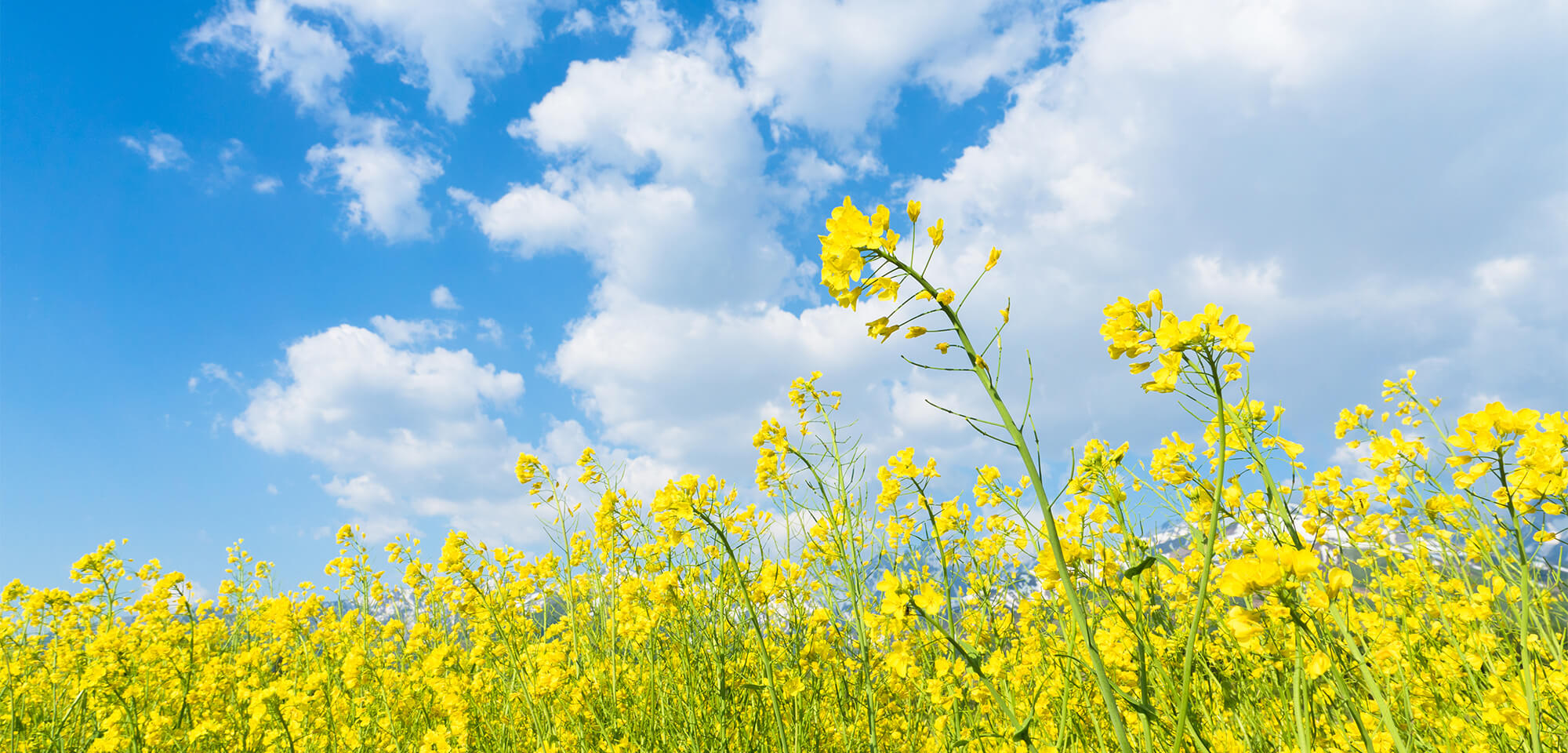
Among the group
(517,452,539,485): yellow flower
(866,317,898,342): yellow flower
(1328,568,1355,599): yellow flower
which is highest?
(517,452,539,485): yellow flower

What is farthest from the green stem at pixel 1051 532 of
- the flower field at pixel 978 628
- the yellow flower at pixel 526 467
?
the yellow flower at pixel 526 467

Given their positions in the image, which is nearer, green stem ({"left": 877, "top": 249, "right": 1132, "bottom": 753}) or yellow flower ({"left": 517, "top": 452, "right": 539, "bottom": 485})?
green stem ({"left": 877, "top": 249, "right": 1132, "bottom": 753})

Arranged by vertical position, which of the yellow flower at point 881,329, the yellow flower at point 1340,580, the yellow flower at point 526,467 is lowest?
the yellow flower at point 1340,580

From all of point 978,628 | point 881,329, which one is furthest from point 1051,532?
point 978,628

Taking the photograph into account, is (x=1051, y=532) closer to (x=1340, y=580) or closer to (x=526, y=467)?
(x=1340, y=580)

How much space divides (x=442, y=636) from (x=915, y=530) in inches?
159

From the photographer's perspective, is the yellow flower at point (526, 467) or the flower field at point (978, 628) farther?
the yellow flower at point (526, 467)

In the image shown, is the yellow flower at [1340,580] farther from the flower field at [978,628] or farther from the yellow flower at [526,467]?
the yellow flower at [526,467]

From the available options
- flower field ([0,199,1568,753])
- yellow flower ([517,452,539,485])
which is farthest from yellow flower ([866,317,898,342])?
yellow flower ([517,452,539,485])

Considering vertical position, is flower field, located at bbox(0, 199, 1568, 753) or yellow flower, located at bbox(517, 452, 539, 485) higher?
yellow flower, located at bbox(517, 452, 539, 485)

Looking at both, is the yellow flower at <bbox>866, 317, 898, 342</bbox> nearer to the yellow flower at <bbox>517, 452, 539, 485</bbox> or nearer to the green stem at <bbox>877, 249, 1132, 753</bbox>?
the green stem at <bbox>877, 249, 1132, 753</bbox>

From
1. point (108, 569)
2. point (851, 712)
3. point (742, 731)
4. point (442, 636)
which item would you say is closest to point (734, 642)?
point (742, 731)

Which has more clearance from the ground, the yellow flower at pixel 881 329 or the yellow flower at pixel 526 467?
the yellow flower at pixel 526 467

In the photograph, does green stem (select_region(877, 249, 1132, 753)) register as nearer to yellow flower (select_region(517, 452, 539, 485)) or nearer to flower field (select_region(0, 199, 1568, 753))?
flower field (select_region(0, 199, 1568, 753))
